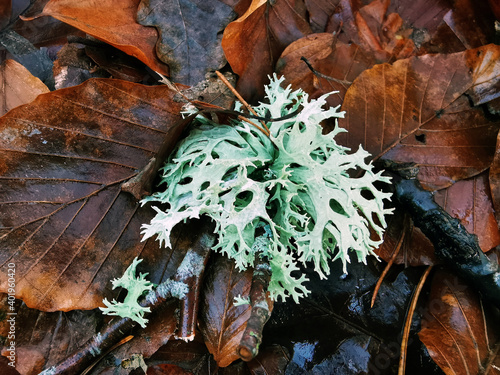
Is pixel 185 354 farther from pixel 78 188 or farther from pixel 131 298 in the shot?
pixel 78 188

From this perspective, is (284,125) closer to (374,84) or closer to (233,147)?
(233,147)

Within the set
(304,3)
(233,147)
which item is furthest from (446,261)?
(304,3)

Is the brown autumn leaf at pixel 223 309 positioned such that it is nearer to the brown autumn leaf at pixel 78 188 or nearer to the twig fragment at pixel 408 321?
the brown autumn leaf at pixel 78 188

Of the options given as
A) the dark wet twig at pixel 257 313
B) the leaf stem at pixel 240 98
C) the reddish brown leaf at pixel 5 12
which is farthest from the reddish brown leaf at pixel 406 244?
the reddish brown leaf at pixel 5 12

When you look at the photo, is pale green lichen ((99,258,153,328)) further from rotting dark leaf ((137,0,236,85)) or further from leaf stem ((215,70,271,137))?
rotting dark leaf ((137,0,236,85))

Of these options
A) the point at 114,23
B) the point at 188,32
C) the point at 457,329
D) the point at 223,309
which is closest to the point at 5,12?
the point at 114,23
